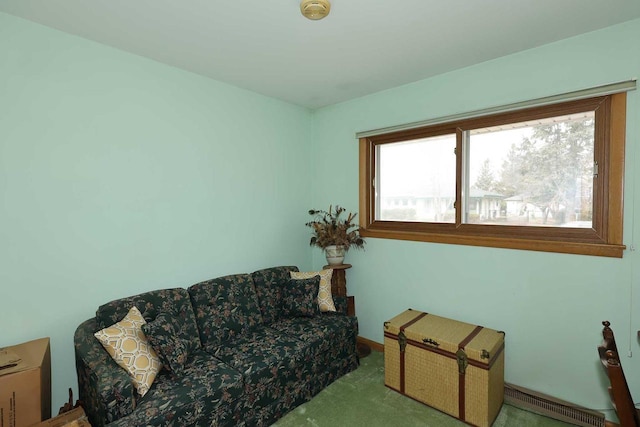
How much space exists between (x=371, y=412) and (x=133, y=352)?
1677 mm

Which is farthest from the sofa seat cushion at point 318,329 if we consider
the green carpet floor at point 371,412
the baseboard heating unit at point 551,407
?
the baseboard heating unit at point 551,407

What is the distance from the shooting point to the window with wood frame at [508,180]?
7.17ft

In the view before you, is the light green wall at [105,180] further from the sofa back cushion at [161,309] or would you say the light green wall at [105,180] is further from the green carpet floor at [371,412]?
the green carpet floor at [371,412]

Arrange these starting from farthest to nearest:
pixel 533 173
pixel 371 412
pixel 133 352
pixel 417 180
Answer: pixel 417 180 → pixel 533 173 → pixel 371 412 → pixel 133 352

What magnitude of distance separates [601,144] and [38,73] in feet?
12.3

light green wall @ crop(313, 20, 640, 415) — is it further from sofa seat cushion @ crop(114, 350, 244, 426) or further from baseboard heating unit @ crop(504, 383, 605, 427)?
sofa seat cushion @ crop(114, 350, 244, 426)

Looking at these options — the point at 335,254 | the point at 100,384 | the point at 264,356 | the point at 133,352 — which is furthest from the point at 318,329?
the point at 100,384

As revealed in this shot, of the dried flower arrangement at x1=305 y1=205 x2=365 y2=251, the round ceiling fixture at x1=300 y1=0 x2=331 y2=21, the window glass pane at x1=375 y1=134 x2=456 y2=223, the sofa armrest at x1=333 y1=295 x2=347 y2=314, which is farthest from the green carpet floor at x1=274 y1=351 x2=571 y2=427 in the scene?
the round ceiling fixture at x1=300 y1=0 x2=331 y2=21

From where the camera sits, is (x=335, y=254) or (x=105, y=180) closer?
(x=105, y=180)

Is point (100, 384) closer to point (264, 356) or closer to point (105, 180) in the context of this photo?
point (264, 356)

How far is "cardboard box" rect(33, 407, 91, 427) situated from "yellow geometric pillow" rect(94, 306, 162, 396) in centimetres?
31

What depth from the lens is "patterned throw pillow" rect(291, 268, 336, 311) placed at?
2986 millimetres

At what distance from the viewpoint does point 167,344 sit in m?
2.01

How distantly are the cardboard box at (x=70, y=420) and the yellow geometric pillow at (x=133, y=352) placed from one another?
1.02 ft
